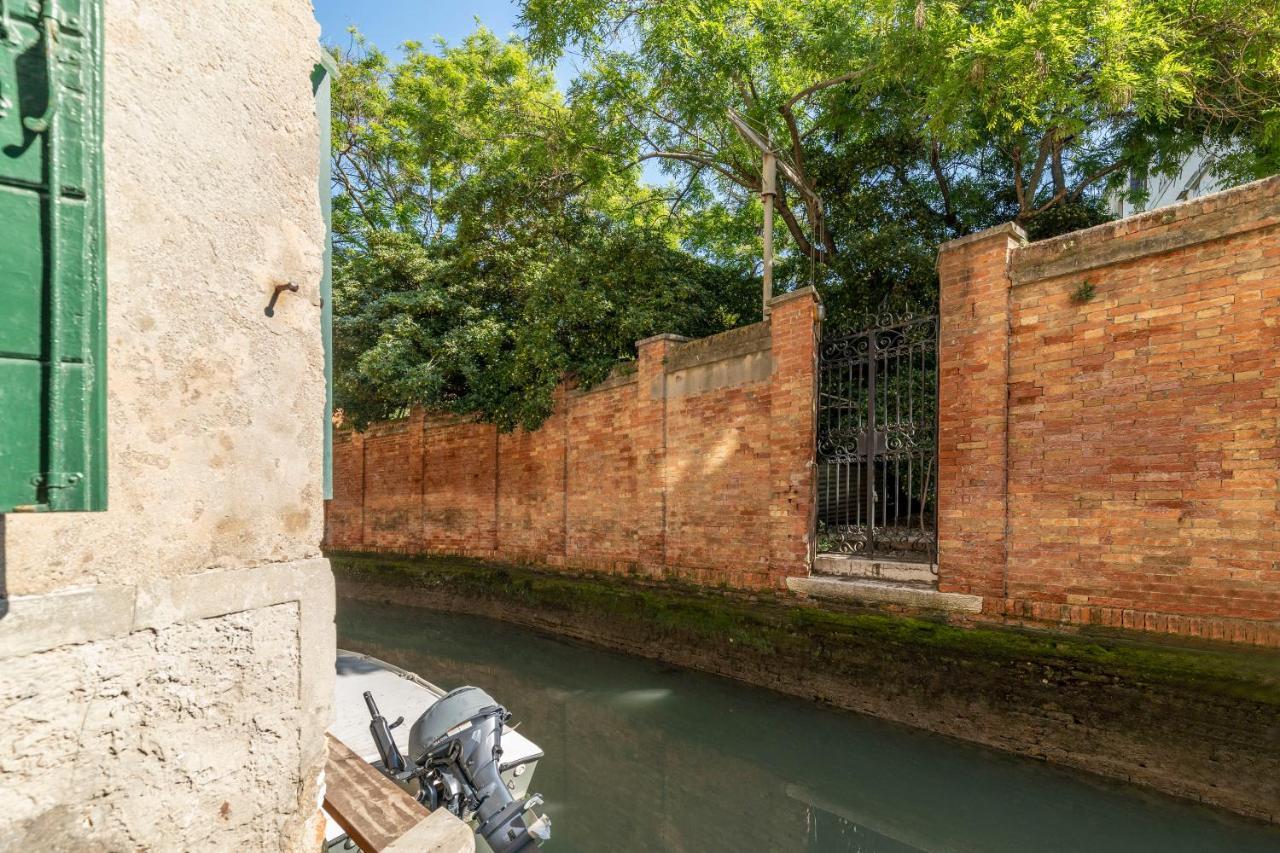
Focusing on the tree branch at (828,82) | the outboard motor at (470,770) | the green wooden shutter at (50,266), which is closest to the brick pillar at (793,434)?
the tree branch at (828,82)

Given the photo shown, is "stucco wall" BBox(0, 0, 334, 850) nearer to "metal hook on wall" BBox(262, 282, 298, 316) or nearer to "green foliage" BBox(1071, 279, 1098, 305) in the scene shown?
"metal hook on wall" BBox(262, 282, 298, 316)

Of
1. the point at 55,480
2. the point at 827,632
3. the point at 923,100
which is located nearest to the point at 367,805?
the point at 55,480

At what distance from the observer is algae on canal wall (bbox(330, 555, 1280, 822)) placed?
13.7 ft

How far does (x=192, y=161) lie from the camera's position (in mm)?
1660

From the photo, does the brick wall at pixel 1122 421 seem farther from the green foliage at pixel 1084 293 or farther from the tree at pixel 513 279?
the tree at pixel 513 279

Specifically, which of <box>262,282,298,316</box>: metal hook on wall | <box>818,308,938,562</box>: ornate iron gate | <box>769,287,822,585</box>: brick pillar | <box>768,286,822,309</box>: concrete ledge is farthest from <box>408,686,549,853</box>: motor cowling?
<box>768,286,822,309</box>: concrete ledge

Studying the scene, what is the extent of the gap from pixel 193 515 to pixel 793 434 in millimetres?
5902

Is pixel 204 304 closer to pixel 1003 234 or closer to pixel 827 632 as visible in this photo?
pixel 1003 234

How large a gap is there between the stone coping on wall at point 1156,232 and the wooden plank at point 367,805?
566cm

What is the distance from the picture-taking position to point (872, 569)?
6.30 metres

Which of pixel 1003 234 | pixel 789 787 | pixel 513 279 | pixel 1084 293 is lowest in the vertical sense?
pixel 789 787

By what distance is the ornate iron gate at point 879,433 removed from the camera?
6211 millimetres

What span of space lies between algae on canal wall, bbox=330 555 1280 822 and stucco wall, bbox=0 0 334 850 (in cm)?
514

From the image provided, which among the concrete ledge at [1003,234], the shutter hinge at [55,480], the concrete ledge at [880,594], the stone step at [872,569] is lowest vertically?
the concrete ledge at [880,594]
